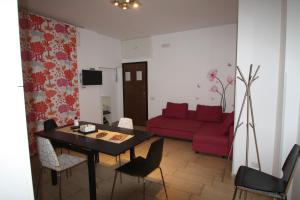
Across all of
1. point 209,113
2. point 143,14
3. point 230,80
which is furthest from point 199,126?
point 143,14

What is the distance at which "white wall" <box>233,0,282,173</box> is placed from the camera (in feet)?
7.73

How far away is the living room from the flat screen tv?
18 centimetres

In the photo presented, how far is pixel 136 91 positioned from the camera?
5.92 metres

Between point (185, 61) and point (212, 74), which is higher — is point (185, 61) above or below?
above

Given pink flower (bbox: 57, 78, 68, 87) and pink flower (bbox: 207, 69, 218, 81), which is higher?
pink flower (bbox: 207, 69, 218, 81)

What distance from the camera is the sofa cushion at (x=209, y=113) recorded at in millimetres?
4422

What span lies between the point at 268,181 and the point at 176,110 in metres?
3.22

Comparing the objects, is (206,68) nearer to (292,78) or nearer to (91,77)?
(292,78)

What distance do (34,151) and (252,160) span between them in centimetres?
402

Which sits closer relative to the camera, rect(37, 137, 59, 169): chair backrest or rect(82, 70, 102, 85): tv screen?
rect(37, 137, 59, 169): chair backrest

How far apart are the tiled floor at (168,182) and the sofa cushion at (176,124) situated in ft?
2.75

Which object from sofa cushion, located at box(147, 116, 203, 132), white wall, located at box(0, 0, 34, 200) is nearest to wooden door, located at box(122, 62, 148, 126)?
sofa cushion, located at box(147, 116, 203, 132)

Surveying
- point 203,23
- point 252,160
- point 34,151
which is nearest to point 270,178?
point 252,160

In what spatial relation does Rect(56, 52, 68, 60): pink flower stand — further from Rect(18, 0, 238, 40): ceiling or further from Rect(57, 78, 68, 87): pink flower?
Rect(18, 0, 238, 40): ceiling
